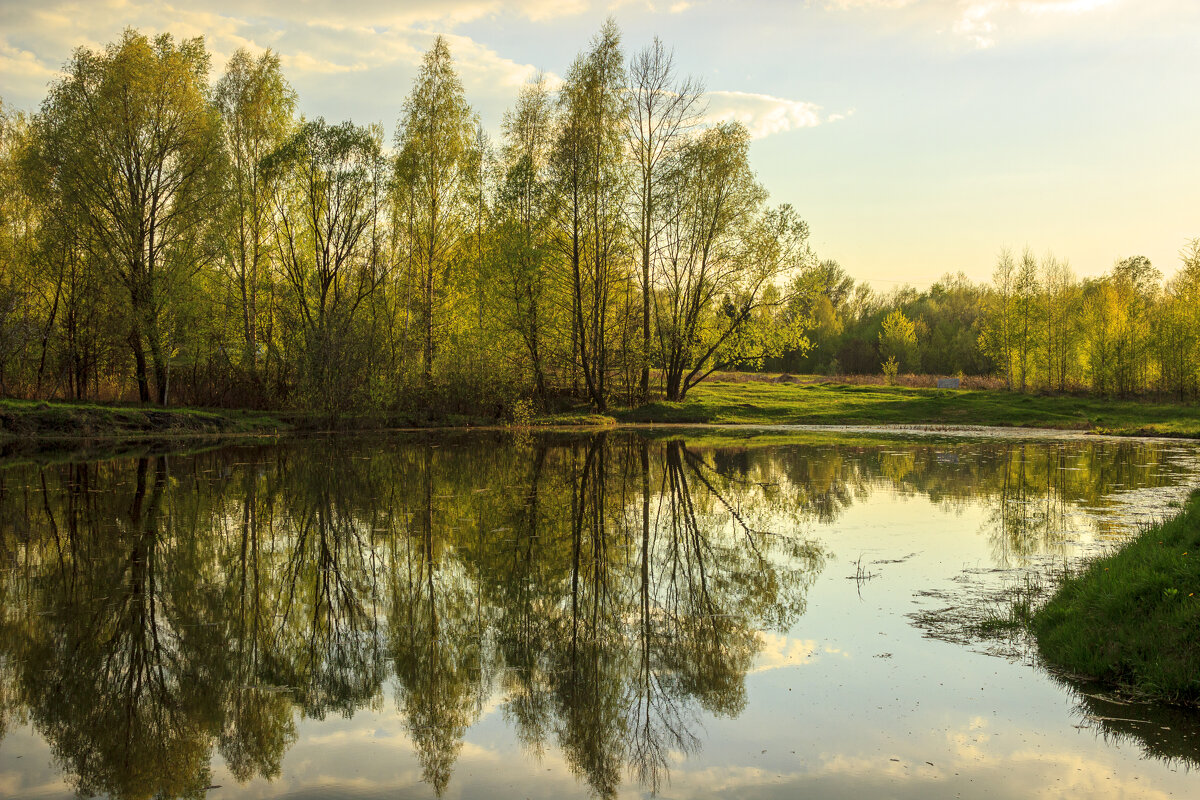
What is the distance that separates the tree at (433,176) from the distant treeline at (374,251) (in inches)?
3.7

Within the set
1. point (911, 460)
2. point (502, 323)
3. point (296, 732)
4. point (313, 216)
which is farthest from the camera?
point (502, 323)

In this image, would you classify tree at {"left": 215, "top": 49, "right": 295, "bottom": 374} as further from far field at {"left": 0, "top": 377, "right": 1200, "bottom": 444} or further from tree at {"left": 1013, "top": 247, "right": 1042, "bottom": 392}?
tree at {"left": 1013, "top": 247, "right": 1042, "bottom": 392}

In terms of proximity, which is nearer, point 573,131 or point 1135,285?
point 573,131

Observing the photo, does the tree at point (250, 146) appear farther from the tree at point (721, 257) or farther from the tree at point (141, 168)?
the tree at point (721, 257)

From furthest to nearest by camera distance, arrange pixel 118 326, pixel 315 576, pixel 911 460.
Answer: pixel 118 326 → pixel 911 460 → pixel 315 576

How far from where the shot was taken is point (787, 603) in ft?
25.2

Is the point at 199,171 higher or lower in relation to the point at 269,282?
higher

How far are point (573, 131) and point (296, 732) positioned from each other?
29.5 metres

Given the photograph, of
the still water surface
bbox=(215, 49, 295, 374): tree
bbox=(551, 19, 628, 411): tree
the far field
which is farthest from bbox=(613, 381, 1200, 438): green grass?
the still water surface

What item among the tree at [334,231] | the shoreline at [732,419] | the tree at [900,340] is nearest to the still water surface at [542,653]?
the shoreline at [732,419]

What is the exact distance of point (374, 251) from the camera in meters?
30.2

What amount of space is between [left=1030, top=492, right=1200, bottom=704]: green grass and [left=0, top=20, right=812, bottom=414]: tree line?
23738 mm

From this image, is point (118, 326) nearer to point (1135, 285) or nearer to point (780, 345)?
point (780, 345)

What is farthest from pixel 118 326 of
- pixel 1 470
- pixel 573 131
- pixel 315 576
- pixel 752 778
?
pixel 752 778
